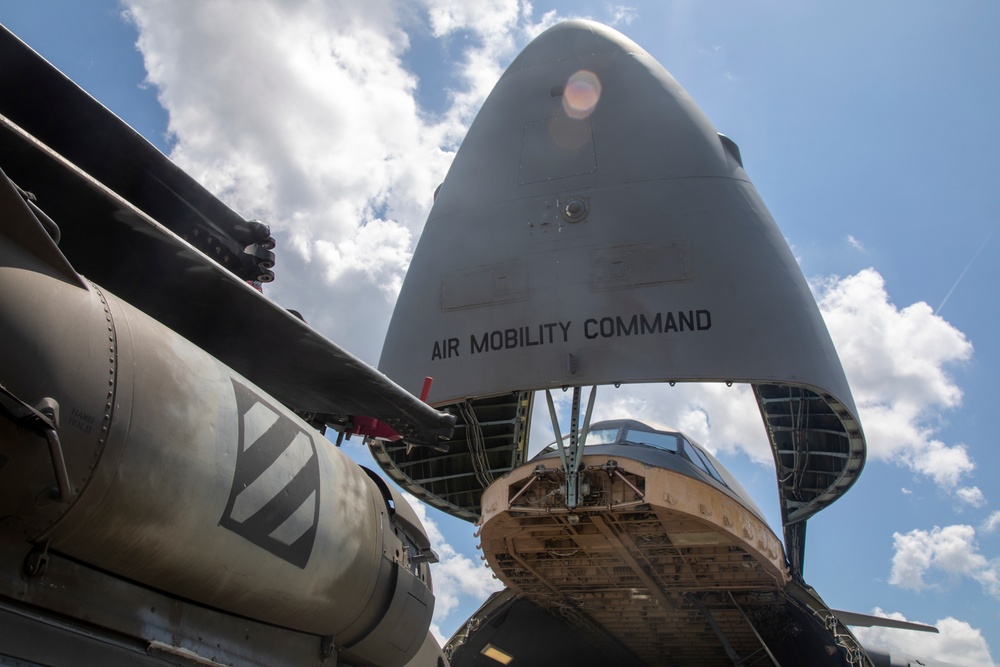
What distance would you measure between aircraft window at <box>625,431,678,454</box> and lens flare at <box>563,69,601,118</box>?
530 centimetres

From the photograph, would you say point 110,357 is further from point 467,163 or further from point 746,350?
point 467,163

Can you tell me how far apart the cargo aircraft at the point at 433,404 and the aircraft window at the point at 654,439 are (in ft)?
0.15

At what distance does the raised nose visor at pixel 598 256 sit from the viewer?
437 inches

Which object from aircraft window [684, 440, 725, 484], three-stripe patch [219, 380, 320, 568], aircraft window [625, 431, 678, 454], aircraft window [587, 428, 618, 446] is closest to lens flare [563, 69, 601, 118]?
aircraft window [587, 428, 618, 446]

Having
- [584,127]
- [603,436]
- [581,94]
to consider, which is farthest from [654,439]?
[581,94]

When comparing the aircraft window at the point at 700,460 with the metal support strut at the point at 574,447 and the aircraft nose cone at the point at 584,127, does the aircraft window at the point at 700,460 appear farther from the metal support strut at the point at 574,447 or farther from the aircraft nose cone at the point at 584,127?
the aircraft nose cone at the point at 584,127

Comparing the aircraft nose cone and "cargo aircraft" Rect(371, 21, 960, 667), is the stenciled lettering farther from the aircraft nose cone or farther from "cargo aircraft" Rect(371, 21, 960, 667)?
the aircraft nose cone

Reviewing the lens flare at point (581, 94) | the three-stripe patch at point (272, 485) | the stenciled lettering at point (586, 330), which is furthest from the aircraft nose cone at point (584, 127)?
the three-stripe patch at point (272, 485)

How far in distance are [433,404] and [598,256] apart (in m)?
3.31

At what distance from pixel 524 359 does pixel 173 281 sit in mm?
7252

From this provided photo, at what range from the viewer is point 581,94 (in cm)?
1329

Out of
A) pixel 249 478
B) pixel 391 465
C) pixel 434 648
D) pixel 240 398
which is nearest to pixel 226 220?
pixel 240 398

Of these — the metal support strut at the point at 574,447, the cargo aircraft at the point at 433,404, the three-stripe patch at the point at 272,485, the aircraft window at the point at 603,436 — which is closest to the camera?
the cargo aircraft at the point at 433,404

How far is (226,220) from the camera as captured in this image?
A: 233 inches
